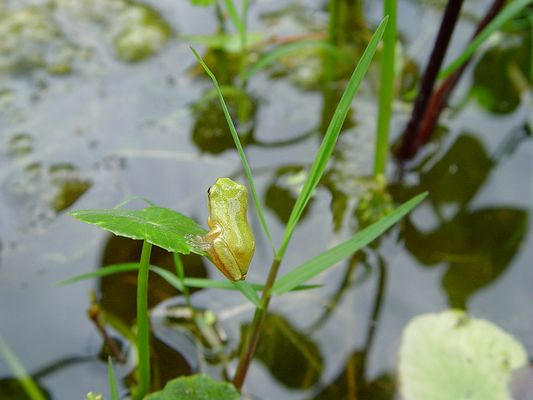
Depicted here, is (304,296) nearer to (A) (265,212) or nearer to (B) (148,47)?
(A) (265,212)

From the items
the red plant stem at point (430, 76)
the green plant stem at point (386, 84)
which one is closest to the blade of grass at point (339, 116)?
the green plant stem at point (386, 84)

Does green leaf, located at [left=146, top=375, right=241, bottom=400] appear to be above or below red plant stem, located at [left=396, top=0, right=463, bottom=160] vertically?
below

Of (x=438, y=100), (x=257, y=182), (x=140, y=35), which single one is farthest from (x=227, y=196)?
(x=140, y=35)

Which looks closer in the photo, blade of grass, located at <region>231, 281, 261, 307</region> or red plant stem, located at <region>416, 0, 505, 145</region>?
blade of grass, located at <region>231, 281, 261, 307</region>

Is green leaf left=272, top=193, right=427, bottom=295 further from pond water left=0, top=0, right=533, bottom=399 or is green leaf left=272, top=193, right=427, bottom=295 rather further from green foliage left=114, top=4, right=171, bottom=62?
green foliage left=114, top=4, right=171, bottom=62

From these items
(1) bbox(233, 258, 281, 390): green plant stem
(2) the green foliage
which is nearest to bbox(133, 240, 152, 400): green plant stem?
(1) bbox(233, 258, 281, 390): green plant stem

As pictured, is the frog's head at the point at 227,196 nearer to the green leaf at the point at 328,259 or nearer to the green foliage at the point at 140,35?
the green leaf at the point at 328,259
